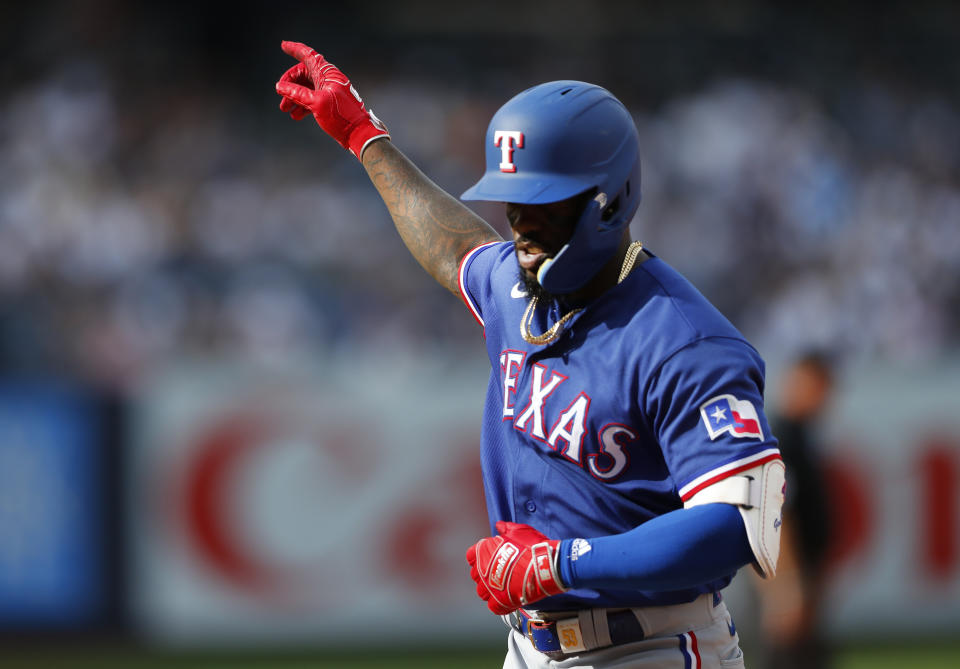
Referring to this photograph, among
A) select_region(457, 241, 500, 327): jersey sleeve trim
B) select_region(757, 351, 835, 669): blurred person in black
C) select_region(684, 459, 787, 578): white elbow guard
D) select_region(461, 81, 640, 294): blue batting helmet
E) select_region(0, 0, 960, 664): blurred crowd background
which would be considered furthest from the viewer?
select_region(0, 0, 960, 664): blurred crowd background

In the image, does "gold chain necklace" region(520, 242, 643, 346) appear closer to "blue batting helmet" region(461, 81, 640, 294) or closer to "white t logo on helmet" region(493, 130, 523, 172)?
"blue batting helmet" region(461, 81, 640, 294)

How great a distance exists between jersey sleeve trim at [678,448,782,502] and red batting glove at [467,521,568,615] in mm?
341

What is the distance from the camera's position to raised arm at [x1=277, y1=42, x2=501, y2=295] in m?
3.64

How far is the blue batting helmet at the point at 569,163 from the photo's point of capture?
2.84 metres

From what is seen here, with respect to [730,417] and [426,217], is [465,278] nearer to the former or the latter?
[426,217]

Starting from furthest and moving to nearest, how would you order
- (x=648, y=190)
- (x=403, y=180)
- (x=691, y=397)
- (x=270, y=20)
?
(x=270, y=20) < (x=648, y=190) < (x=403, y=180) < (x=691, y=397)

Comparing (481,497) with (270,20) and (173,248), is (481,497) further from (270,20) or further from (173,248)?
(270,20)

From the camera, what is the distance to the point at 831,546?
20.0ft

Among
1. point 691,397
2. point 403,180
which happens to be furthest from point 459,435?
point 691,397

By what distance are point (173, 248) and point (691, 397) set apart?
9220 mm

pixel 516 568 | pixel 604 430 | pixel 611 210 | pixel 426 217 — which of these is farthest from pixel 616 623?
pixel 426 217

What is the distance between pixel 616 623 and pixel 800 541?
319 centimetres

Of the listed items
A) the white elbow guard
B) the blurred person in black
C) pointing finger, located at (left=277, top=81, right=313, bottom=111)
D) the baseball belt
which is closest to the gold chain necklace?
the white elbow guard

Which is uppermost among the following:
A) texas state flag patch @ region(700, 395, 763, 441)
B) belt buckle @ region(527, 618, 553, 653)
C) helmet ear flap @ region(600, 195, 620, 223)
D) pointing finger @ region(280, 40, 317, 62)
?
pointing finger @ region(280, 40, 317, 62)
